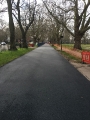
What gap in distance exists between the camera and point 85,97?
523cm

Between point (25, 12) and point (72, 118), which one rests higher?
point (25, 12)

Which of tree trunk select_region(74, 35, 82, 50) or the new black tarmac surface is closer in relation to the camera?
the new black tarmac surface

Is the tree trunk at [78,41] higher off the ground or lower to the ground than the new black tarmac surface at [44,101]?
higher

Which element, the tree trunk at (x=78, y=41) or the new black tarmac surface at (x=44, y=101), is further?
the tree trunk at (x=78, y=41)

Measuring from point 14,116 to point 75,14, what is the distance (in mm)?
29331

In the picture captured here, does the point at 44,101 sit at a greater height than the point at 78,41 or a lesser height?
lesser

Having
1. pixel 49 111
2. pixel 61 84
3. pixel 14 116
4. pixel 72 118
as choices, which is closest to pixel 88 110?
pixel 72 118

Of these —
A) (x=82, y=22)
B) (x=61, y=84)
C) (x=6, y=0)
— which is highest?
(x=6, y=0)

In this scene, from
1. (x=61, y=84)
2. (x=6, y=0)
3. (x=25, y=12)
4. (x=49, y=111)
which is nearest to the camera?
(x=49, y=111)

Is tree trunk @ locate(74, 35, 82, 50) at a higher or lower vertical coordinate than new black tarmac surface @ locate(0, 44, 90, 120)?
higher

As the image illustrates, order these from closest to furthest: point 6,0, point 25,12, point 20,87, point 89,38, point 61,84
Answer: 1. point 20,87
2. point 61,84
3. point 6,0
4. point 25,12
5. point 89,38

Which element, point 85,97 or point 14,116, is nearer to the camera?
point 14,116

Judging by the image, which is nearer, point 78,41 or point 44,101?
point 44,101

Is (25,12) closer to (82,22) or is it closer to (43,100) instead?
(82,22)
